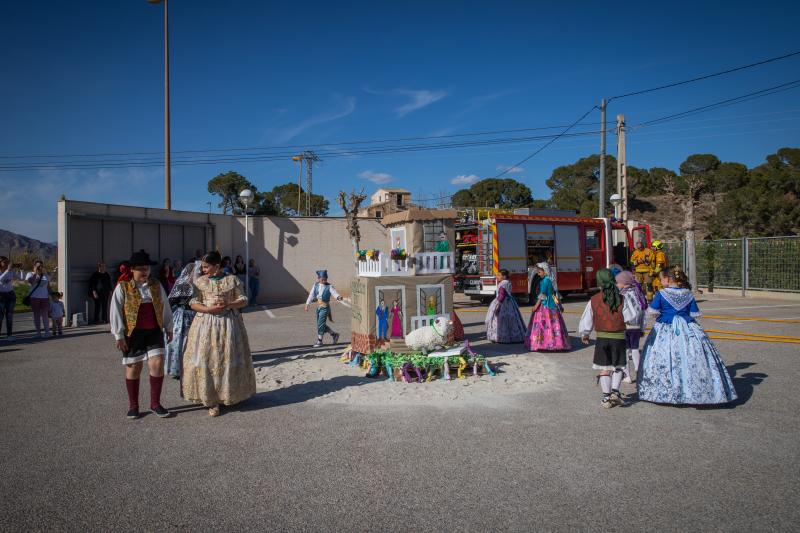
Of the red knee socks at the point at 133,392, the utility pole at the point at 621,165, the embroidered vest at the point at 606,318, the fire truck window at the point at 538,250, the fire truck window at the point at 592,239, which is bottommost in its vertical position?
the red knee socks at the point at 133,392

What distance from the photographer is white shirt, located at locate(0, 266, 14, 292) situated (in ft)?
37.0

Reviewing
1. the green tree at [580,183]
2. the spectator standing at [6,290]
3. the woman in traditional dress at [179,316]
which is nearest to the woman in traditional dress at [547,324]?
the woman in traditional dress at [179,316]

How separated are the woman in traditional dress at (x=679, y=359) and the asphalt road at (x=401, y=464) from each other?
179 mm

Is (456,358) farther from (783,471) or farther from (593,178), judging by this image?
(593,178)

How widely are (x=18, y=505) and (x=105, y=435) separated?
1.50 meters

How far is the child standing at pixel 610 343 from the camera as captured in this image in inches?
234

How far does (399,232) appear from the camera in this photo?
29.4 ft

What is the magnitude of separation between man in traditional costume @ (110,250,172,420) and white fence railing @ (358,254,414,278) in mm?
3297

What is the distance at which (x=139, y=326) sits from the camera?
5691mm

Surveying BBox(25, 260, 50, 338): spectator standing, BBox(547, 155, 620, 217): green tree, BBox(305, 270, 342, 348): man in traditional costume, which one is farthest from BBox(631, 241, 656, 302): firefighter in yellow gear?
BBox(547, 155, 620, 217): green tree

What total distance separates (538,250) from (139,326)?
14.2 meters

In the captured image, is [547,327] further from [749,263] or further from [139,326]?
[749,263]

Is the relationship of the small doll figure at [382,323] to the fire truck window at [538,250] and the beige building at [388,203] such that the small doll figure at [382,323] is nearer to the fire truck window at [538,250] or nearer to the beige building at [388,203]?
the fire truck window at [538,250]

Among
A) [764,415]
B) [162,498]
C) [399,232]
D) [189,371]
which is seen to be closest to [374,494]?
[162,498]
